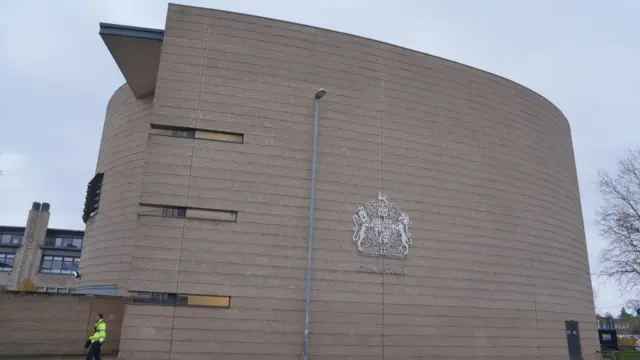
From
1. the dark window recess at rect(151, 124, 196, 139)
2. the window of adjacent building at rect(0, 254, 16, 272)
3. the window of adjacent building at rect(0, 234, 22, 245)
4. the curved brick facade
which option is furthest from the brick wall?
the window of adjacent building at rect(0, 234, 22, 245)

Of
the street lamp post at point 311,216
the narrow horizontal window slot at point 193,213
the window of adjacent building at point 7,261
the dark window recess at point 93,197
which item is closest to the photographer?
the street lamp post at point 311,216

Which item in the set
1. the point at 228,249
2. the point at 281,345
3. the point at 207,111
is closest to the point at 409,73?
the point at 207,111

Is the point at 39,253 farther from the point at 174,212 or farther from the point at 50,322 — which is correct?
the point at 174,212

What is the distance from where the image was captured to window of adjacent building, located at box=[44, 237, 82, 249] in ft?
157

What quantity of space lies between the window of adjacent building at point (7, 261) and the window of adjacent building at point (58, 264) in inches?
130

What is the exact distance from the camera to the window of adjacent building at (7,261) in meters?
47.0

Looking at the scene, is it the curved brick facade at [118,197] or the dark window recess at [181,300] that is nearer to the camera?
the dark window recess at [181,300]

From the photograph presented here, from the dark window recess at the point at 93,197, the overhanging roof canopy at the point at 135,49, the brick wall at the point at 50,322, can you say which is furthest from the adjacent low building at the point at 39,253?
the overhanging roof canopy at the point at 135,49

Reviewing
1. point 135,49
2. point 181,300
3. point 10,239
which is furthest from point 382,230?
point 10,239

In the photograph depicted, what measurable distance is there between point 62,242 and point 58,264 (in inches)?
94.3

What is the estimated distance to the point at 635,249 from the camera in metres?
24.5

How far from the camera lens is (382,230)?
61.2 feet

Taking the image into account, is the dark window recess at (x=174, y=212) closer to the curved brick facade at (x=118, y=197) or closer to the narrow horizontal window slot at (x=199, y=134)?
the narrow horizontal window slot at (x=199, y=134)

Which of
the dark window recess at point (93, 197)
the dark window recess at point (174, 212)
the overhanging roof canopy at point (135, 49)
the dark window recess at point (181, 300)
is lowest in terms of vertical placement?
the dark window recess at point (181, 300)
